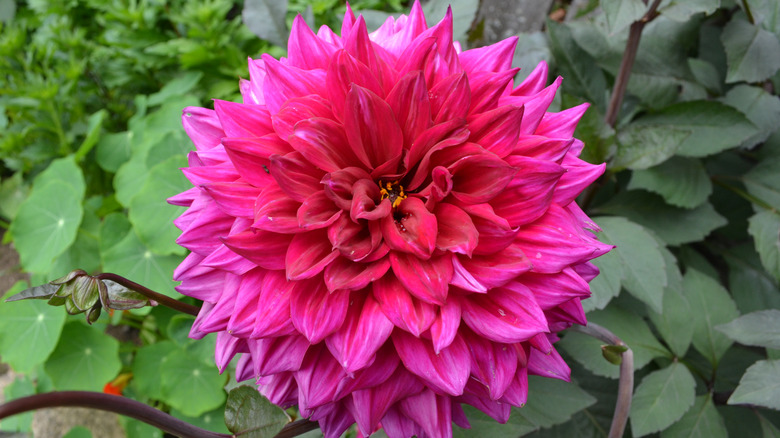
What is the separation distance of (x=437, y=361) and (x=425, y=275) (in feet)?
0.25

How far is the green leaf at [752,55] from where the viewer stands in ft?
2.92

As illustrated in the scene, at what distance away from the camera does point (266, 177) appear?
474 mm

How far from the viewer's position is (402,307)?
436mm

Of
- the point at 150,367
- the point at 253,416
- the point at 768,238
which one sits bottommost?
the point at 150,367

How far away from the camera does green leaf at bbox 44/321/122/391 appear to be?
1219 mm

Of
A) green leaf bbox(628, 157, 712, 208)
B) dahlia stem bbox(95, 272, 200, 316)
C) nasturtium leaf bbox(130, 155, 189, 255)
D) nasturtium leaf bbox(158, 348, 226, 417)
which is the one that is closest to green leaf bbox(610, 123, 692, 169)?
green leaf bbox(628, 157, 712, 208)

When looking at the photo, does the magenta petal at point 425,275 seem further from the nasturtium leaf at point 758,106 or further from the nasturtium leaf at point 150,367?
the nasturtium leaf at point 150,367

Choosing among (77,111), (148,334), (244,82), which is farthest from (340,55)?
(77,111)

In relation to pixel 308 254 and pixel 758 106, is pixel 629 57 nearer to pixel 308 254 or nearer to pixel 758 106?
pixel 758 106

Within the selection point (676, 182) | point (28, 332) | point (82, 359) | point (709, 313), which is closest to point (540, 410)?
point (709, 313)

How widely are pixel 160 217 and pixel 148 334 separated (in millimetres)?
541

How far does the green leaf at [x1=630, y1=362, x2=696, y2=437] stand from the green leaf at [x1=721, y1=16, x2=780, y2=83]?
525 millimetres

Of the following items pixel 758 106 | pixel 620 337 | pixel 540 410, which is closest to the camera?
pixel 540 410

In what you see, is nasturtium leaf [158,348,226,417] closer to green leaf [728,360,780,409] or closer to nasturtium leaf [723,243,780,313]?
green leaf [728,360,780,409]
